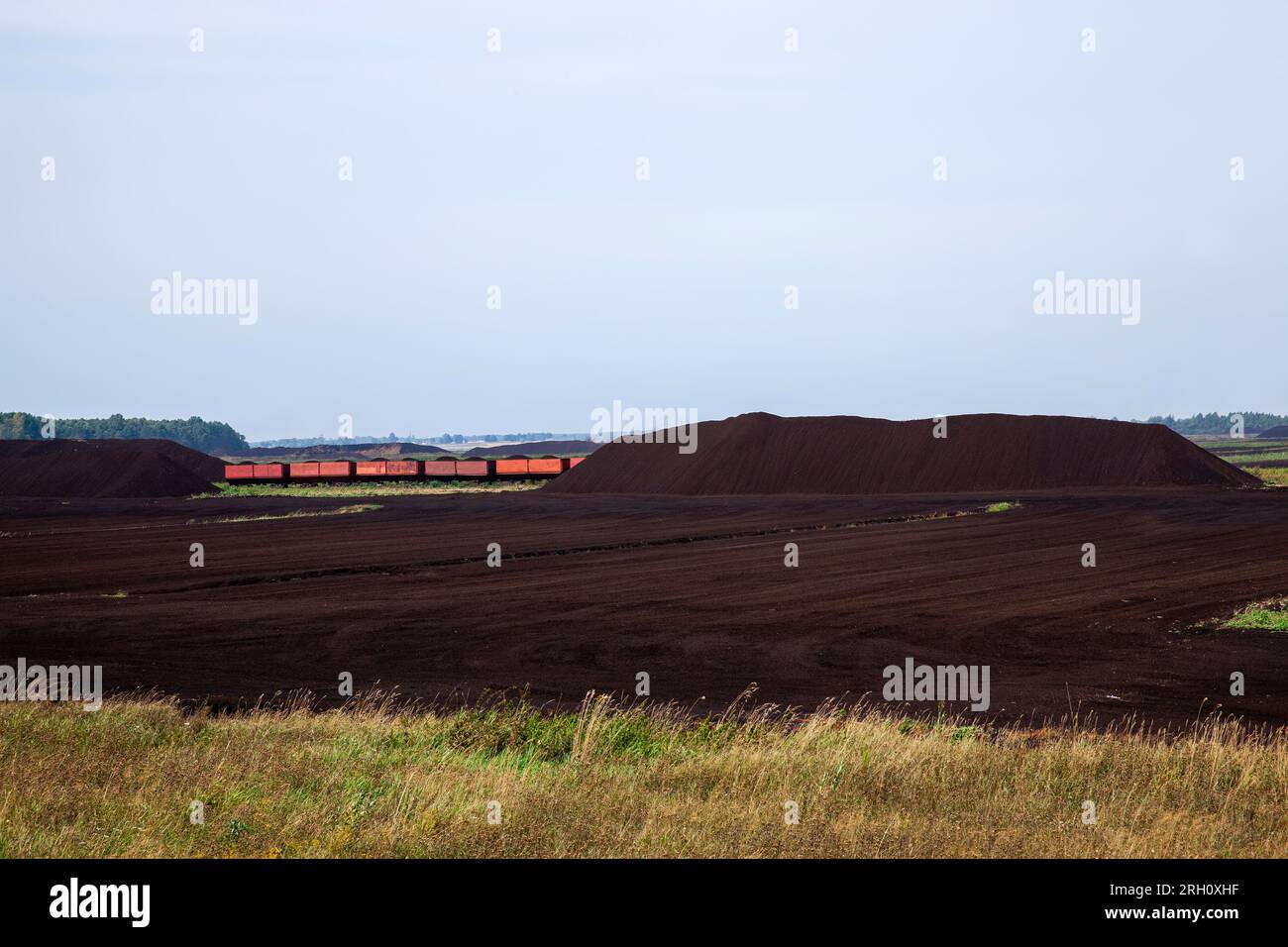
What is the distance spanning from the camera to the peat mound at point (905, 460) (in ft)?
271

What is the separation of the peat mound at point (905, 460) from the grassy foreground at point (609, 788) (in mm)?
70783

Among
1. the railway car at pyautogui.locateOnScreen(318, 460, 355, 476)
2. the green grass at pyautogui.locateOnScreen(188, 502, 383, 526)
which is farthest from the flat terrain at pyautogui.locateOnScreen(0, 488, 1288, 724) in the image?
the railway car at pyautogui.locateOnScreen(318, 460, 355, 476)

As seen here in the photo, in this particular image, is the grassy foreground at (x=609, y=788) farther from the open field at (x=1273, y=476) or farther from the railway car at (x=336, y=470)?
the railway car at (x=336, y=470)

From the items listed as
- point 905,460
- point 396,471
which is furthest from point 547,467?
point 905,460

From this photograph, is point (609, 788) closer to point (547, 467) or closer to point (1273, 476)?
point (547, 467)

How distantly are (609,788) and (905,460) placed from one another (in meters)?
79.4

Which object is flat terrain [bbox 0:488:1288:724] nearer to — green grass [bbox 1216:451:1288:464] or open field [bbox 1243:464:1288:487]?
open field [bbox 1243:464:1288:487]

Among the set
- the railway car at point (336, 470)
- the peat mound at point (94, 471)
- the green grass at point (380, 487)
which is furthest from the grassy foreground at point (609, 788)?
the peat mound at point (94, 471)

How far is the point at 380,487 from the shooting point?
9688 centimetres

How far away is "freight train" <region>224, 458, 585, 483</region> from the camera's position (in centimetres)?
9894

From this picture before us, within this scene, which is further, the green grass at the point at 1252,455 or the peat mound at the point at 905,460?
the green grass at the point at 1252,455
